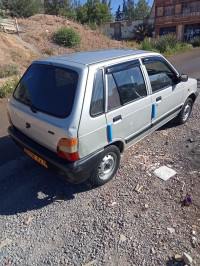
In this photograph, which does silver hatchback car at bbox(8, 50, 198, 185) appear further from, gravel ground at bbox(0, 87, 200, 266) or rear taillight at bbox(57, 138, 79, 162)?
gravel ground at bbox(0, 87, 200, 266)

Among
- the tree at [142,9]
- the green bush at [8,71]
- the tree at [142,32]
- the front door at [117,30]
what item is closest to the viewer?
the green bush at [8,71]

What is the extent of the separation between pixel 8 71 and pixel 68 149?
22.9ft

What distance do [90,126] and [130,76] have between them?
1118mm

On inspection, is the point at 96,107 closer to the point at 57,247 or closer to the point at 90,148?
the point at 90,148

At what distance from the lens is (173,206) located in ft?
8.75

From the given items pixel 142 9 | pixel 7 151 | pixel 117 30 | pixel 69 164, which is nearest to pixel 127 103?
pixel 69 164

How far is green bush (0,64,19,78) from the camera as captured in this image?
7799 mm

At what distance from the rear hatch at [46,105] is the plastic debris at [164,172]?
1710 mm

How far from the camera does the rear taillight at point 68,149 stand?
2.34 m

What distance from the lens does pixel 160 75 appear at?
143 inches

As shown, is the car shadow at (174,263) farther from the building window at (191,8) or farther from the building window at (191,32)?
the building window at (191,8)

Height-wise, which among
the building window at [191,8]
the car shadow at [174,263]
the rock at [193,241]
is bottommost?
the car shadow at [174,263]

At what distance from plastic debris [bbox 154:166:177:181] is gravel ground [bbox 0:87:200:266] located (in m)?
0.08

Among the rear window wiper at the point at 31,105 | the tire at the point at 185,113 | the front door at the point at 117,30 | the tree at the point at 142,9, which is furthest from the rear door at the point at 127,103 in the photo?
the tree at the point at 142,9
